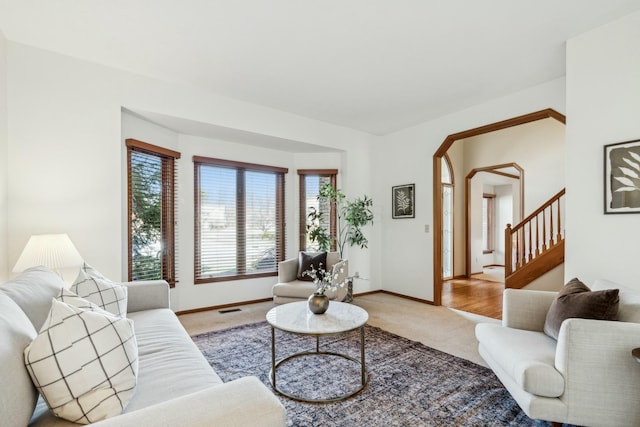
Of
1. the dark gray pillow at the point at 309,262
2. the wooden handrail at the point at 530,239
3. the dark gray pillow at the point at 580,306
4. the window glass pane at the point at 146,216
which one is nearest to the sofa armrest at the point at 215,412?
the dark gray pillow at the point at 580,306

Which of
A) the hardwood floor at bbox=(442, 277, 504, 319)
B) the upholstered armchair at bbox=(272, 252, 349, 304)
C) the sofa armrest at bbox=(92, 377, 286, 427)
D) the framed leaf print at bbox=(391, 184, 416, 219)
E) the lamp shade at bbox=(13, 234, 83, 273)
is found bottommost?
the hardwood floor at bbox=(442, 277, 504, 319)

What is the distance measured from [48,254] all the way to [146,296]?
0.74m

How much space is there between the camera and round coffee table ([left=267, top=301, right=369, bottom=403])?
2.10 m

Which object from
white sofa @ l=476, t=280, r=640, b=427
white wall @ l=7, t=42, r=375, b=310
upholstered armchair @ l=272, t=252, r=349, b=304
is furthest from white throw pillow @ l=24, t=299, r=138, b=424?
upholstered armchair @ l=272, t=252, r=349, b=304

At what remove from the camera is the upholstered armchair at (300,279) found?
12.4 feet

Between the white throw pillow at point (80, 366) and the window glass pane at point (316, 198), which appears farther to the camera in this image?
the window glass pane at point (316, 198)

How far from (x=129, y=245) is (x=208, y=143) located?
66.6 inches

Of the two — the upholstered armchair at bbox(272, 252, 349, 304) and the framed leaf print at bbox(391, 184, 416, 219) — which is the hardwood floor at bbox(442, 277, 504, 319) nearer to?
the framed leaf print at bbox(391, 184, 416, 219)

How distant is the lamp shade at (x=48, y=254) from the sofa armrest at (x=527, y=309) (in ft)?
10.4

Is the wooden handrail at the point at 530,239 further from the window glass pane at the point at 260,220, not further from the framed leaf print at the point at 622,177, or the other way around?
the window glass pane at the point at 260,220

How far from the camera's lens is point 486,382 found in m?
2.27

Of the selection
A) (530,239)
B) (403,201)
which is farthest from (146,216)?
(530,239)

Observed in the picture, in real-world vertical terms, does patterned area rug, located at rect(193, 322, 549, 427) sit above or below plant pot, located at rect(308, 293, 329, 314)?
below

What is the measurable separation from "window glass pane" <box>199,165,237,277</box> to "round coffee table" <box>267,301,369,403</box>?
2100 millimetres
